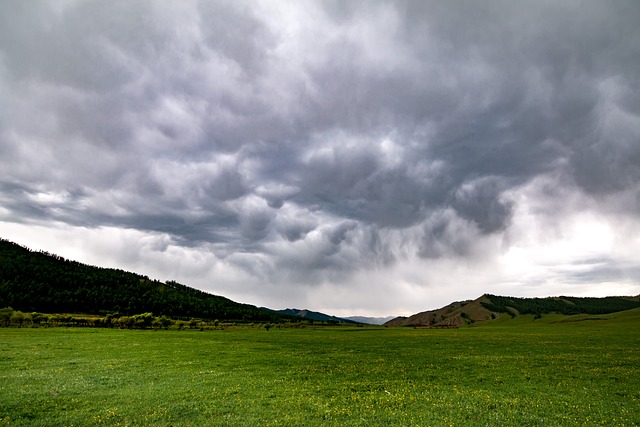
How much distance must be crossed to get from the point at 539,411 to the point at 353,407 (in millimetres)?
12469

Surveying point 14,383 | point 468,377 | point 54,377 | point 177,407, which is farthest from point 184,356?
point 468,377

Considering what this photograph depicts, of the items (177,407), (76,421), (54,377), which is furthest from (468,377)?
(54,377)

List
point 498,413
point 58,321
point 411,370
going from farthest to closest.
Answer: point 58,321 < point 411,370 < point 498,413

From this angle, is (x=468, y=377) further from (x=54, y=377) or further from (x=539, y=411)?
(x=54, y=377)

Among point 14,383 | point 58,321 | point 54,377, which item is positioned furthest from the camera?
point 58,321

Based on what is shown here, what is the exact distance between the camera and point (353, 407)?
75.9 ft

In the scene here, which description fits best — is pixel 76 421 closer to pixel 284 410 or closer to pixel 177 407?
pixel 177 407

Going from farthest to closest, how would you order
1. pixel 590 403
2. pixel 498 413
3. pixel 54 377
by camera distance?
pixel 54 377 → pixel 590 403 → pixel 498 413

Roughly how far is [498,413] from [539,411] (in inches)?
119

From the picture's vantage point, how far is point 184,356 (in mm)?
47375

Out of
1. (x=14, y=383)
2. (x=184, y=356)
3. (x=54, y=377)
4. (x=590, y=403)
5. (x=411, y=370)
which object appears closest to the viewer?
(x=590, y=403)

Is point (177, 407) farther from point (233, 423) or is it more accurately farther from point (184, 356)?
point (184, 356)

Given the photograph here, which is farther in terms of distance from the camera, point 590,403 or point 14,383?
point 14,383

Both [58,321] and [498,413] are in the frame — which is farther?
[58,321]
